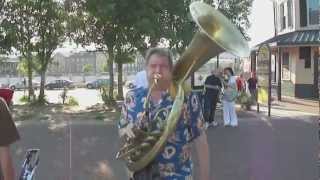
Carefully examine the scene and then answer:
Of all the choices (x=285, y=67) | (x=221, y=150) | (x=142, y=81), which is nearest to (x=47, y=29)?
(x=285, y=67)

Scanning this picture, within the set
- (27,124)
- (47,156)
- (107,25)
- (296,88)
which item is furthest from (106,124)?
(296,88)

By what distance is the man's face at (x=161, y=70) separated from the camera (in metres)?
3.56

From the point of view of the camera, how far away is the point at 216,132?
13586 mm

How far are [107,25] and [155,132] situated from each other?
66.0 feet

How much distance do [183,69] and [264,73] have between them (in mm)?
16151

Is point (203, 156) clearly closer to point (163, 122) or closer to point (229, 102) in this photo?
point (163, 122)

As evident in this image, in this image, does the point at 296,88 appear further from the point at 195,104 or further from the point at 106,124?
the point at 195,104

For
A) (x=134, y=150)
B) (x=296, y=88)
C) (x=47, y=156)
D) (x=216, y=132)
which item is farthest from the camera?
(x=296, y=88)

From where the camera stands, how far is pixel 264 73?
19438mm

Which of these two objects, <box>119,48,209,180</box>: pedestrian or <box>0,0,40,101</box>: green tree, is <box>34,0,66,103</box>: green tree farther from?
<box>119,48,209,180</box>: pedestrian

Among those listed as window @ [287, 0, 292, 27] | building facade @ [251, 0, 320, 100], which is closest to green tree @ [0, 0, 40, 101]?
building facade @ [251, 0, 320, 100]

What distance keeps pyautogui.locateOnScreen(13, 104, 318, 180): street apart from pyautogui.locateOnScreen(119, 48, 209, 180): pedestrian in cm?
459

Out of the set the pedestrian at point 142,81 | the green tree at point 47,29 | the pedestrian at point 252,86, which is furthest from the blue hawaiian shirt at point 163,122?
the green tree at point 47,29

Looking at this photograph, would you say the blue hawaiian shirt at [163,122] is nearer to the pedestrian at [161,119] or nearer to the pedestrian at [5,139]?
the pedestrian at [161,119]
